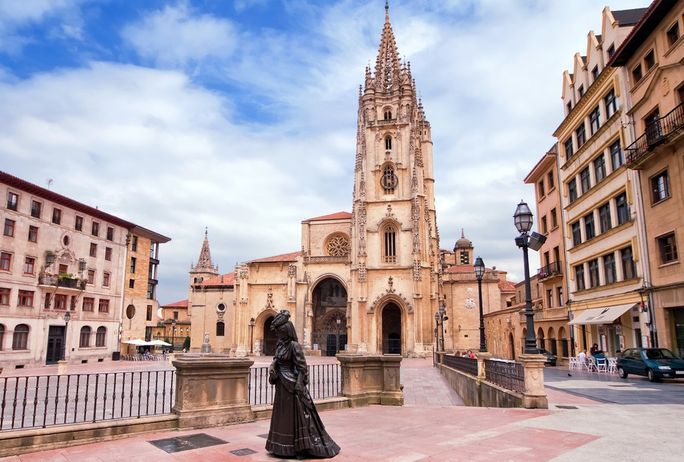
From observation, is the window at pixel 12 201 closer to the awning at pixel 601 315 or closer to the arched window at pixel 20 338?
the arched window at pixel 20 338

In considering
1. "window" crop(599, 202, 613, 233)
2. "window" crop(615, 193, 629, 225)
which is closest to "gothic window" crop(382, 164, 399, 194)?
"window" crop(599, 202, 613, 233)

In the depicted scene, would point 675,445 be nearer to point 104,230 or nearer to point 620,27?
point 620,27

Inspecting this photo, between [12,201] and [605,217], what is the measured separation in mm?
38395

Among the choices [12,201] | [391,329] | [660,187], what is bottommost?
[391,329]

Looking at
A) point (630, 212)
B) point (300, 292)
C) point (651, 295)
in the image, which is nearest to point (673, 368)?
point (651, 295)

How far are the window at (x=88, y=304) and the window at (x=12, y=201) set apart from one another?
388 inches

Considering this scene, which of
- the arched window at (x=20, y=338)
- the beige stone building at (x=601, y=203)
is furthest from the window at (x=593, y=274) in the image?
the arched window at (x=20, y=338)

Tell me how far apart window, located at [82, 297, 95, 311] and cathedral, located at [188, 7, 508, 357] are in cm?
1489

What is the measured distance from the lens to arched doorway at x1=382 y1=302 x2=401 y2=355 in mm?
48987

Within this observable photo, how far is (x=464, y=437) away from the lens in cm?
731

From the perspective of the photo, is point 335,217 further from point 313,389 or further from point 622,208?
point 313,389

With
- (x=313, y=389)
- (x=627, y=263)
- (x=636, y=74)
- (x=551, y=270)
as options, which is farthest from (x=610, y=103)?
(x=313, y=389)

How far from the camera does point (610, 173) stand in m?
24.2

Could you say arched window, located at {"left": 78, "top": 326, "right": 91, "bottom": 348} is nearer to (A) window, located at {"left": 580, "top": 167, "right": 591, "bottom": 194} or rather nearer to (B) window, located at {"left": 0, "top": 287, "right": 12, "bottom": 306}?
(B) window, located at {"left": 0, "top": 287, "right": 12, "bottom": 306}
